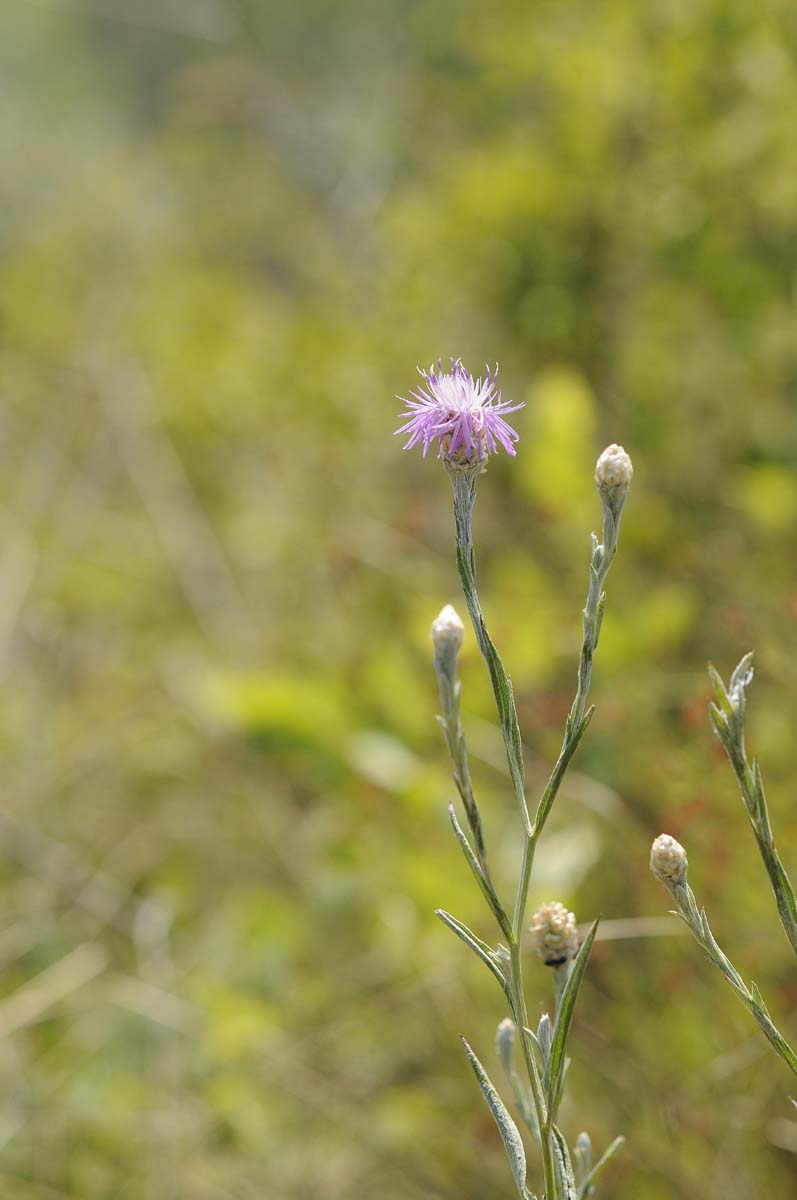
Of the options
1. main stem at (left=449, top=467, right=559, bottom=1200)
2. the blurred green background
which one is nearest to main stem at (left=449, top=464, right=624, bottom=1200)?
main stem at (left=449, top=467, right=559, bottom=1200)

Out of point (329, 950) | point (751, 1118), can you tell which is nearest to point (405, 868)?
point (329, 950)

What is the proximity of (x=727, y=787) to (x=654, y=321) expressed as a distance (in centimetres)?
106

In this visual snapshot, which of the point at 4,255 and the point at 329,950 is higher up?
Answer: the point at 4,255

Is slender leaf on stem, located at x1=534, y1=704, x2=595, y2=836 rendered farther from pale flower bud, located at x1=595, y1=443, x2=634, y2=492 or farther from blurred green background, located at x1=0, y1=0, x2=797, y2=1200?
blurred green background, located at x1=0, y1=0, x2=797, y2=1200

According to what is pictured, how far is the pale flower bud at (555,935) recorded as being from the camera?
436 mm

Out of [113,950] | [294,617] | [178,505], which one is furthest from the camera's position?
[178,505]

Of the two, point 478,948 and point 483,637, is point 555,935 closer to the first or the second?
point 478,948

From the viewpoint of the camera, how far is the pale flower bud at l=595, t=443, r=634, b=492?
0.40 m

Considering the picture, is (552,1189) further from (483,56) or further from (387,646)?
(483,56)

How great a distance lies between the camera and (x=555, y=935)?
44 cm

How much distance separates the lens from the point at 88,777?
2.03 metres

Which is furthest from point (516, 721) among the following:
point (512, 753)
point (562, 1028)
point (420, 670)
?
point (420, 670)

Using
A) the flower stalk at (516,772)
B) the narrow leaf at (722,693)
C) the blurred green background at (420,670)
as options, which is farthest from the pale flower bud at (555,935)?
the blurred green background at (420,670)

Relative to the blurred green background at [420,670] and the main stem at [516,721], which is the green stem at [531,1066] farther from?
the blurred green background at [420,670]
